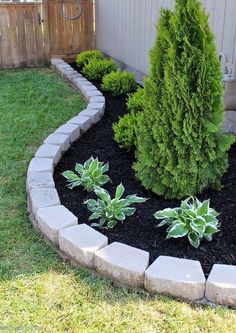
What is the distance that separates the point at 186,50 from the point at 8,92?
147 inches

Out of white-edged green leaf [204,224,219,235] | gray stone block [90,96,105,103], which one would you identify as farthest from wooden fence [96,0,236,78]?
white-edged green leaf [204,224,219,235]

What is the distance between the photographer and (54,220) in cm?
231

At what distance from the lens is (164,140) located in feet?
7.94

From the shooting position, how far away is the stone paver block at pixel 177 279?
1.86 m

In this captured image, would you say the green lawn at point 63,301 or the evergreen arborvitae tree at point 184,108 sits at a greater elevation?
the evergreen arborvitae tree at point 184,108

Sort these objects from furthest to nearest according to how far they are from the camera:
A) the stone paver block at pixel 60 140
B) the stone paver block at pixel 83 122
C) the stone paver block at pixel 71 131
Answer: the stone paver block at pixel 83 122, the stone paver block at pixel 71 131, the stone paver block at pixel 60 140

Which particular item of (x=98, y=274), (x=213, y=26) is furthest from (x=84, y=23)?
(x=98, y=274)

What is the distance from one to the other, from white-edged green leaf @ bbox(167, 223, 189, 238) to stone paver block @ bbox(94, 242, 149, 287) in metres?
0.20

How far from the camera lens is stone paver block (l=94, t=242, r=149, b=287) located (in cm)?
195

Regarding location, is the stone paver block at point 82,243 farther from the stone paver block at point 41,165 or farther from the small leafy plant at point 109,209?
the stone paver block at point 41,165

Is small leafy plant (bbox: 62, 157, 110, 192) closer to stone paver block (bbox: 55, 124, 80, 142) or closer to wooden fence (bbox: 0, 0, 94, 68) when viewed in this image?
stone paver block (bbox: 55, 124, 80, 142)

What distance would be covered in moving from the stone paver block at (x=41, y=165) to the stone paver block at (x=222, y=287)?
5.09ft

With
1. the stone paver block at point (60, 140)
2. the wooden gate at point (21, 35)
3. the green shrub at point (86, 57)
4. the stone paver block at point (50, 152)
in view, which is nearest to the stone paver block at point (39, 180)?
the stone paver block at point (50, 152)

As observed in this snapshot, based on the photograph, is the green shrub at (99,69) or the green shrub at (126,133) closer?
the green shrub at (126,133)
